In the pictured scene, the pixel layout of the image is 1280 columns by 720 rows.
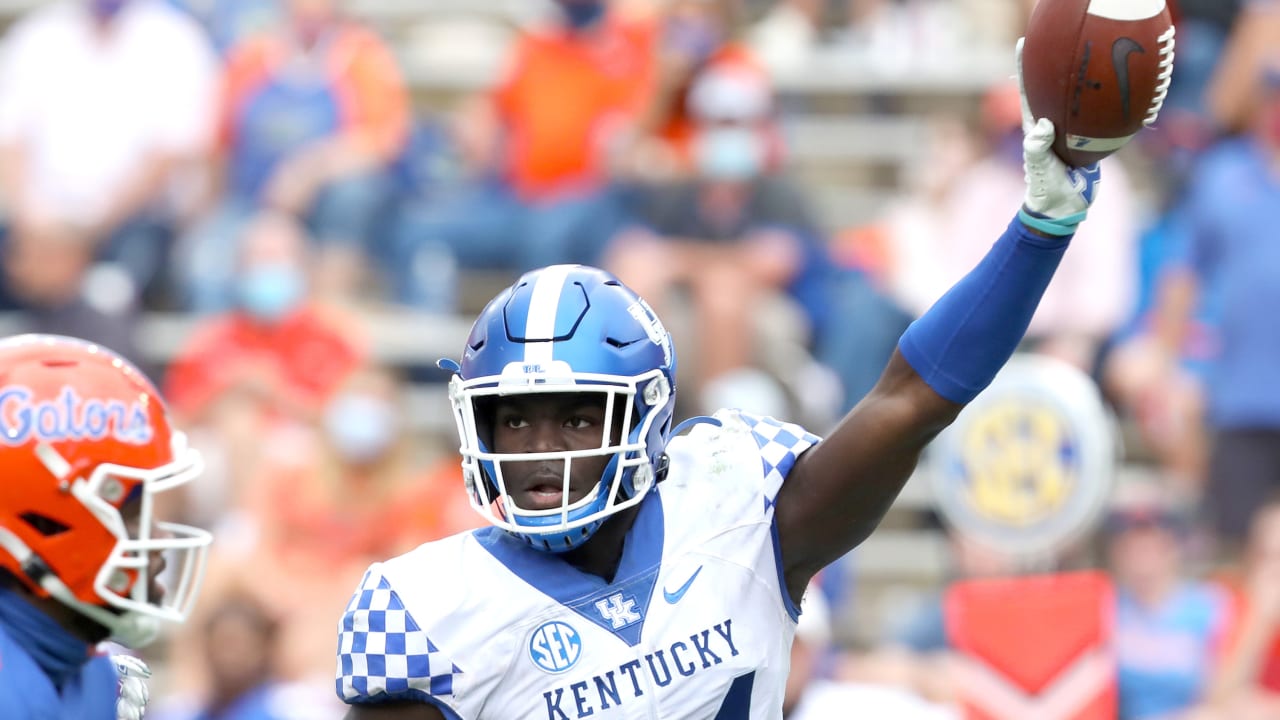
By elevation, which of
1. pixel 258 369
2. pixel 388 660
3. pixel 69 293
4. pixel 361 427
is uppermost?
pixel 388 660

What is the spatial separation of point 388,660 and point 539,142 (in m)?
6.16

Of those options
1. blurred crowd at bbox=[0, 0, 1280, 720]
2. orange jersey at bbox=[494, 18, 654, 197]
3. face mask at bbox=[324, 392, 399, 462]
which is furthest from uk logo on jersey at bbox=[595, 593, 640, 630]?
orange jersey at bbox=[494, 18, 654, 197]

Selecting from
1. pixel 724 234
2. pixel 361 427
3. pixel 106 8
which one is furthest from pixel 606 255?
pixel 106 8

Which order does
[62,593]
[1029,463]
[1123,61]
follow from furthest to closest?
[1029,463] < [62,593] < [1123,61]

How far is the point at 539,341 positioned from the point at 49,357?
1.02m

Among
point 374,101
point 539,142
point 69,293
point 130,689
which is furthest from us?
point 374,101

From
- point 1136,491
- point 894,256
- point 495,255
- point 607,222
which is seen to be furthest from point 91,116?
point 1136,491

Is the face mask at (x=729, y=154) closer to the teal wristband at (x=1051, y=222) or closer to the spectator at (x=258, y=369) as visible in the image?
the spectator at (x=258, y=369)

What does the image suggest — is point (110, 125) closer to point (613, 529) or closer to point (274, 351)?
point (274, 351)

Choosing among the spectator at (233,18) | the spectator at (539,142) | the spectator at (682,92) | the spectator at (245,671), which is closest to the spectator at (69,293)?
the spectator at (539,142)

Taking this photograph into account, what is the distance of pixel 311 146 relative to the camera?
31.2ft

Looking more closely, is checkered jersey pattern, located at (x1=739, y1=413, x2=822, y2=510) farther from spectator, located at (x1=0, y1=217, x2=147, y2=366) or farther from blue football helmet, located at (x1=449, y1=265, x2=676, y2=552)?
spectator, located at (x1=0, y1=217, x2=147, y2=366)

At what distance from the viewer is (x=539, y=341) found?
3379 mm

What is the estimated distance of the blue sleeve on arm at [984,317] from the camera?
3.20 metres
